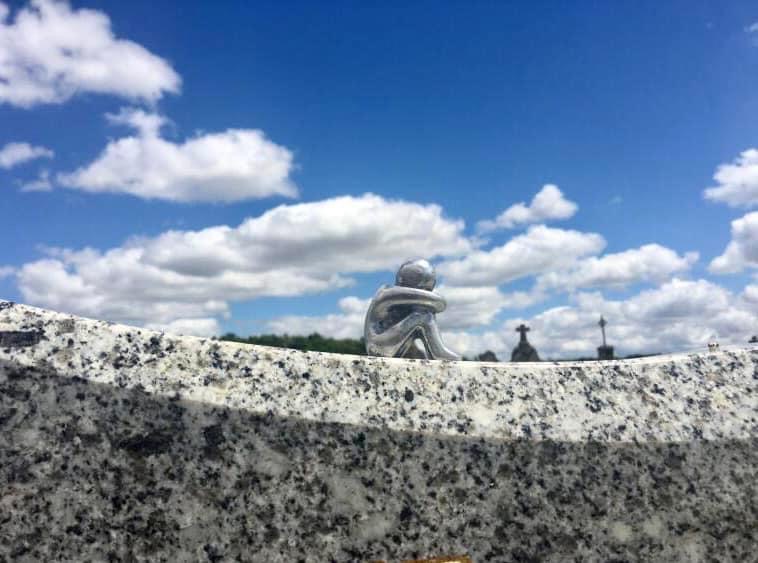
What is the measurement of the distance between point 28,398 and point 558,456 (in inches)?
80.8

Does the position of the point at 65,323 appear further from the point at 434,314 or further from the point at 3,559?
the point at 434,314

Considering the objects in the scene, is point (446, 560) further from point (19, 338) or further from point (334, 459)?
point (19, 338)

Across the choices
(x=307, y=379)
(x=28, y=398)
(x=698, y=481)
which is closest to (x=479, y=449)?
(x=307, y=379)

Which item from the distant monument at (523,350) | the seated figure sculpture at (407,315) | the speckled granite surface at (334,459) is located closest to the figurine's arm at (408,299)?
the seated figure sculpture at (407,315)

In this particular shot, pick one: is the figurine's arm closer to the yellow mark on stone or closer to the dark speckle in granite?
the yellow mark on stone

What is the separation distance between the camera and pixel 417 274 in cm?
612

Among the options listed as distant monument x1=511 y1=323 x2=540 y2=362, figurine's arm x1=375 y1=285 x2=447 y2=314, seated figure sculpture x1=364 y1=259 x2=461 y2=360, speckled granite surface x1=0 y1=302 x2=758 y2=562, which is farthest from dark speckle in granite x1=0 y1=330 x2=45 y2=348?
distant monument x1=511 y1=323 x2=540 y2=362

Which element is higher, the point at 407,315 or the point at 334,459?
the point at 407,315

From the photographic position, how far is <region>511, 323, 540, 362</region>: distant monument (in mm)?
30359

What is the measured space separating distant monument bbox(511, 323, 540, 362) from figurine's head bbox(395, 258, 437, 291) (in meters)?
25.0

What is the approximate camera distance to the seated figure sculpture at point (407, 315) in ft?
19.8

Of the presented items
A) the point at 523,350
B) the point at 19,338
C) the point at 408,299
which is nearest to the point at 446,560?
the point at 19,338

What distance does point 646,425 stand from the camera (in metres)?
2.78

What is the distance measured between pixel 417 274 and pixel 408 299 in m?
0.25
